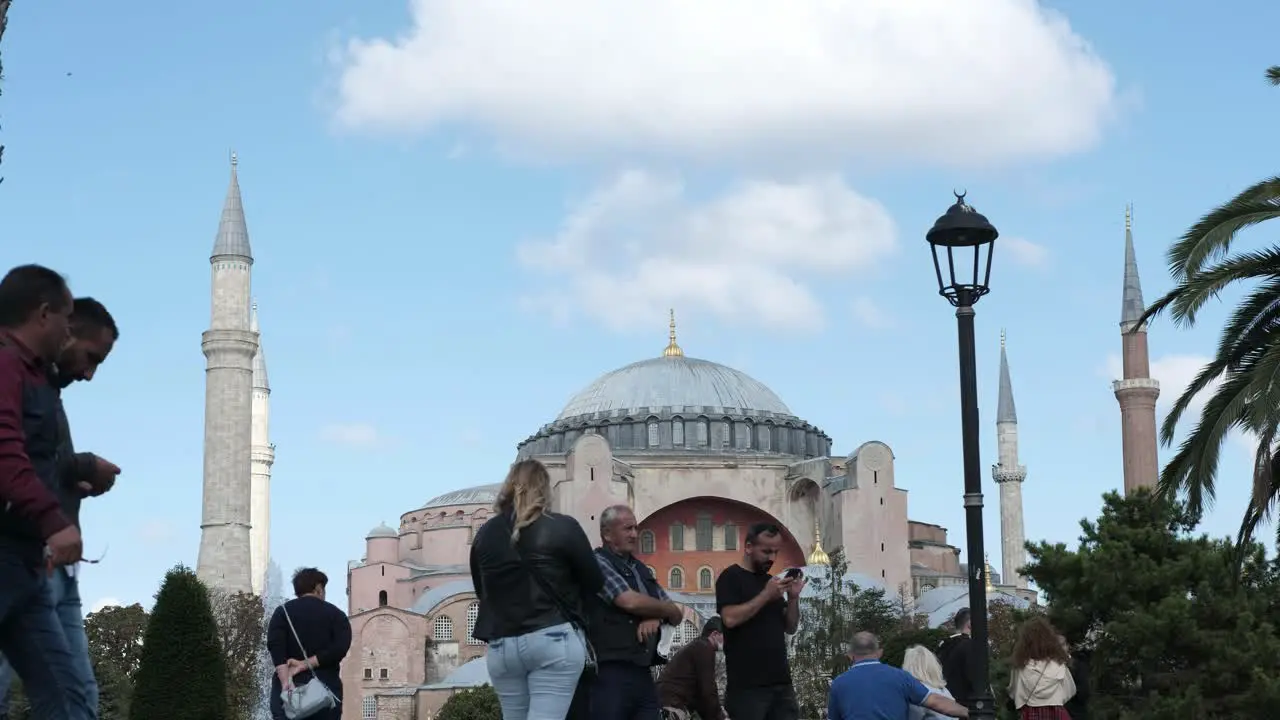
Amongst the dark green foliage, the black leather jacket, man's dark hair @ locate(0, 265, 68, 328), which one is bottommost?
the dark green foliage

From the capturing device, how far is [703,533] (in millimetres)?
57844

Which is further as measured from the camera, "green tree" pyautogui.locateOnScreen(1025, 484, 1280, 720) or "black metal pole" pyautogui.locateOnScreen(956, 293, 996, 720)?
"green tree" pyautogui.locateOnScreen(1025, 484, 1280, 720)

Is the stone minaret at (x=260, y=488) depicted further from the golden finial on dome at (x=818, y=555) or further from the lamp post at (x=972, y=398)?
the lamp post at (x=972, y=398)

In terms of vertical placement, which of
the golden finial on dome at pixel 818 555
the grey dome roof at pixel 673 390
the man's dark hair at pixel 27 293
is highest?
the grey dome roof at pixel 673 390

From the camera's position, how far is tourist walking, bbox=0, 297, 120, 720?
16.0 feet

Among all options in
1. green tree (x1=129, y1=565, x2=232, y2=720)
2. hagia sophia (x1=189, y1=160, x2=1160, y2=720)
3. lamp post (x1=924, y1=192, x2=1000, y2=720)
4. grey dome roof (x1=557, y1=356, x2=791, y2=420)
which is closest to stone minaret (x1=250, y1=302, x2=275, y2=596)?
hagia sophia (x1=189, y1=160, x2=1160, y2=720)

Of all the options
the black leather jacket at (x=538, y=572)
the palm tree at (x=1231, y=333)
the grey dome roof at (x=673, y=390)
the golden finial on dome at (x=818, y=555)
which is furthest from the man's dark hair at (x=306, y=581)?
the grey dome roof at (x=673, y=390)

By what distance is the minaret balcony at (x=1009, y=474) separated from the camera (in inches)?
2403

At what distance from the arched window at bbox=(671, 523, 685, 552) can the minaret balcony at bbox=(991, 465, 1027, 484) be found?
38.2 feet

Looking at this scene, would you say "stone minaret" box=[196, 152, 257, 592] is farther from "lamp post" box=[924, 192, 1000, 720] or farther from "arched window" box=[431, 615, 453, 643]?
"lamp post" box=[924, 192, 1000, 720]

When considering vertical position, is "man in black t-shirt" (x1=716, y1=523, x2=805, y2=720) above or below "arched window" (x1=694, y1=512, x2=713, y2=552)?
below

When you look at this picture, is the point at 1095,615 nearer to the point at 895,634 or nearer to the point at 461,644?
the point at 895,634

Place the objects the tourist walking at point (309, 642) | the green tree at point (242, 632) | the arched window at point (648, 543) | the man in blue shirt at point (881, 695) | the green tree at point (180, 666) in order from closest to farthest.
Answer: the man in blue shirt at point (881, 695), the tourist walking at point (309, 642), the green tree at point (180, 666), the green tree at point (242, 632), the arched window at point (648, 543)

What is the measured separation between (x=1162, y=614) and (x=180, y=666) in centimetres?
1043
